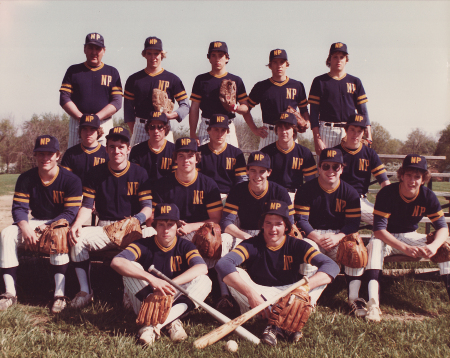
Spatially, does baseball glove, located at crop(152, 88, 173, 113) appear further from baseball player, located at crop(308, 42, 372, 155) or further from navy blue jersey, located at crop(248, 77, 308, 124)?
baseball player, located at crop(308, 42, 372, 155)

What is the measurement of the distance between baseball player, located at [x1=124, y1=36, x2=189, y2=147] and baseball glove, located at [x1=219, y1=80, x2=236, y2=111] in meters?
0.60

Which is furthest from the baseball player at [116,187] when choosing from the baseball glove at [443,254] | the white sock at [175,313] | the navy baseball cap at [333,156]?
the baseball glove at [443,254]

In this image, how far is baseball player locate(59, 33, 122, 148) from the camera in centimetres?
570

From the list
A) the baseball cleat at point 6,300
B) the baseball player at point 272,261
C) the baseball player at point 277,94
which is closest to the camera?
the baseball player at point 272,261

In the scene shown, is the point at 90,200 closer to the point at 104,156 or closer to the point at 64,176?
the point at 64,176

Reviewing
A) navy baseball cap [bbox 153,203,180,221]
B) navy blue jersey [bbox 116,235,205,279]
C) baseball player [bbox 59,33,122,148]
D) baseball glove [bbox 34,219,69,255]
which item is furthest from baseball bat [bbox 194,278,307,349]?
baseball player [bbox 59,33,122,148]

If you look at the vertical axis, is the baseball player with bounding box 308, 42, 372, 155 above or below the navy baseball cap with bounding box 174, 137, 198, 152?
above

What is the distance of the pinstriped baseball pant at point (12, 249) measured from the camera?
4285mm

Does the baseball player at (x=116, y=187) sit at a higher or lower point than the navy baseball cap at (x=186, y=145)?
lower

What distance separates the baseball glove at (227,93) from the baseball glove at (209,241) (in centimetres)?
218

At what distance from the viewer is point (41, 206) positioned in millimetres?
4680

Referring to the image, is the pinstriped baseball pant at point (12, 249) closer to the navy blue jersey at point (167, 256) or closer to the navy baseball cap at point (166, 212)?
the navy blue jersey at point (167, 256)

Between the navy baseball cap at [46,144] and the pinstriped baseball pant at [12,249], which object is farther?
the navy baseball cap at [46,144]

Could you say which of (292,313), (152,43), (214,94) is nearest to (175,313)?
(292,313)
